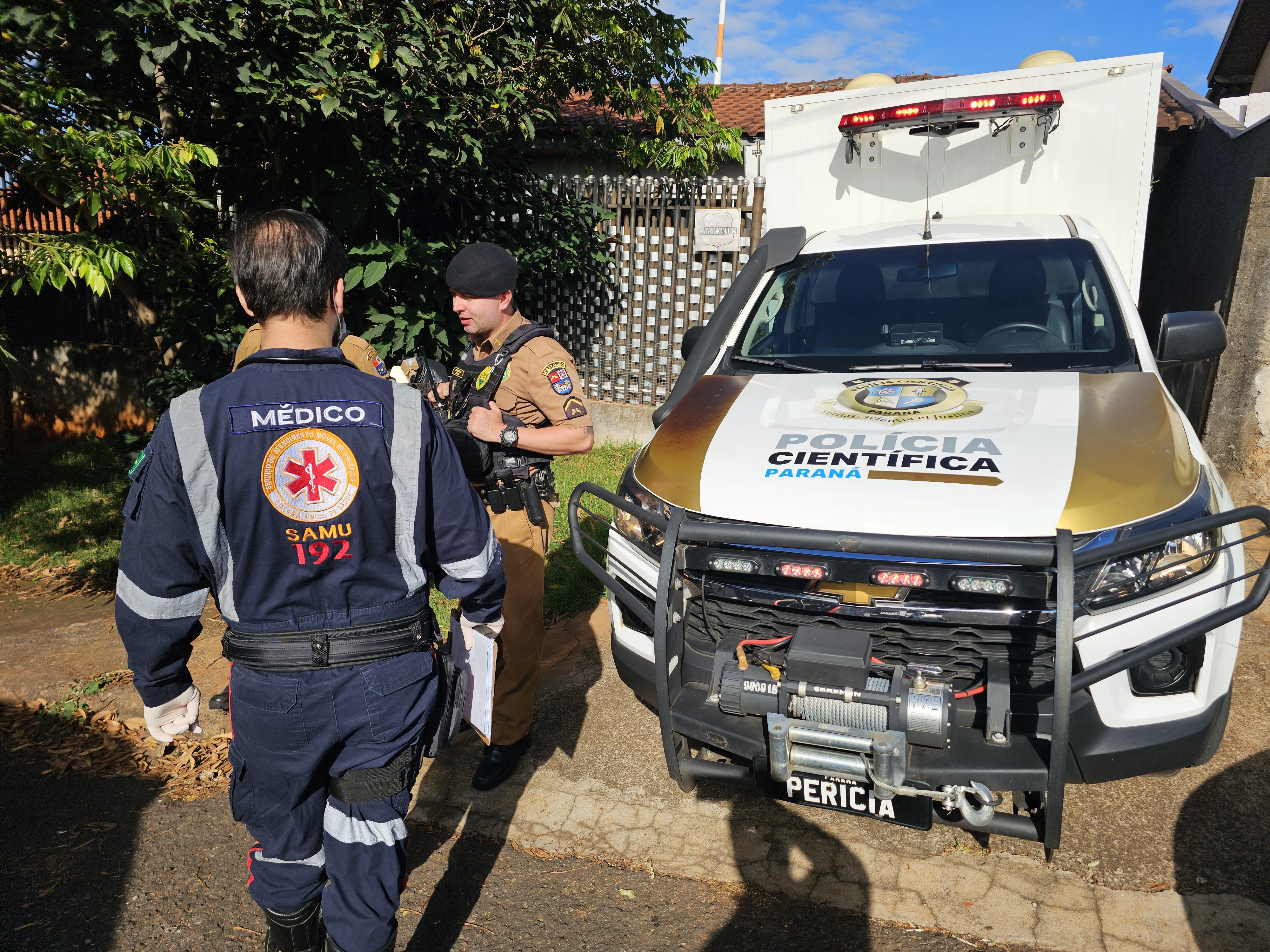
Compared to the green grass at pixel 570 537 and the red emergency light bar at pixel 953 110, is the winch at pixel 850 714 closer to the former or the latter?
the green grass at pixel 570 537

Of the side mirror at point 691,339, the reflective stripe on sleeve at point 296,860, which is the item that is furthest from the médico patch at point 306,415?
the side mirror at point 691,339

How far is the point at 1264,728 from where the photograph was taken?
10.9 feet

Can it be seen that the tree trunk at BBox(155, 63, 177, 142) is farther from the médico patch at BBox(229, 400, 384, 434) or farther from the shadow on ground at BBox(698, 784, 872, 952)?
the shadow on ground at BBox(698, 784, 872, 952)

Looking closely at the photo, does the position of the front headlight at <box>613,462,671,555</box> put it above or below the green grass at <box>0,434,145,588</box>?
above

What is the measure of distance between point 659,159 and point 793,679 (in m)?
6.78

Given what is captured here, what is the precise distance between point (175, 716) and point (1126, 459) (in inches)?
104

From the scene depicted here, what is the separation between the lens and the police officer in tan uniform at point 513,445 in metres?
3.24

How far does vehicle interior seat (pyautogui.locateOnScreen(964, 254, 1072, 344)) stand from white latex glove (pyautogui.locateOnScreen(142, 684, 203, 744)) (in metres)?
3.03

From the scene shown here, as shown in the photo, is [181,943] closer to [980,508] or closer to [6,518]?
[980,508]

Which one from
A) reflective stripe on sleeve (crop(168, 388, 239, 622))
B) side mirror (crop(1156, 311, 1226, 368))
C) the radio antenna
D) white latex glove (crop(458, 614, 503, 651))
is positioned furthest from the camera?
the radio antenna

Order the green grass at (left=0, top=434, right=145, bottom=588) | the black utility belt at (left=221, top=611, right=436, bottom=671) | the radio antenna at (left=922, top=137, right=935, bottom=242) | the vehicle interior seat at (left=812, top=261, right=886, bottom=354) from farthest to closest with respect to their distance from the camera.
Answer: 1. the green grass at (left=0, top=434, right=145, bottom=588)
2. the radio antenna at (left=922, top=137, right=935, bottom=242)
3. the vehicle interior seat at (left=812, top=261, right=886, bottom=354)
4. the black utility belt at (left=221, top=611, right=436, bottom=671)

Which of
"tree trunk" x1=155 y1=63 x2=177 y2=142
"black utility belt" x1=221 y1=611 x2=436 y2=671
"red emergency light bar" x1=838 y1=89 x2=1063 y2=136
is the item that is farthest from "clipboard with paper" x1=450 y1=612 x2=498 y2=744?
"tree trunk" x1=155 y1=63 x2=177 y2=142

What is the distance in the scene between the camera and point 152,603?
1910 millimetres

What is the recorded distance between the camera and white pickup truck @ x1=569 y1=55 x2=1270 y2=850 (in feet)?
7.05
